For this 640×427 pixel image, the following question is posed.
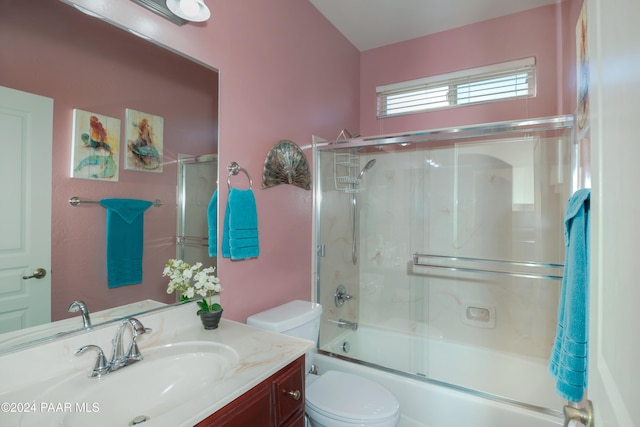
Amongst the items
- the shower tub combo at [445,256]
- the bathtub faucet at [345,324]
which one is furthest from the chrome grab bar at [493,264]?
the bathtub faucet at [345,324]

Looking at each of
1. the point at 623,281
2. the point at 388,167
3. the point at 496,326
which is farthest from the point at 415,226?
the point at 623,281

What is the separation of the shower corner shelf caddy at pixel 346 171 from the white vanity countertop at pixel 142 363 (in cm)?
151

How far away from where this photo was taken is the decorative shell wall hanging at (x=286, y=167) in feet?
6.27

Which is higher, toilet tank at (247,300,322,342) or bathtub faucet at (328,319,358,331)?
toilet tank at (247,300,322,342)

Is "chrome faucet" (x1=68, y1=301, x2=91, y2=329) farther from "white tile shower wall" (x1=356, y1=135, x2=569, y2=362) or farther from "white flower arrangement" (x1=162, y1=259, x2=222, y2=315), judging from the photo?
"white tile shower wall" (x1=356, y1=135, x2=569, y2=362)

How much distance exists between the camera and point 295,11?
2.16m

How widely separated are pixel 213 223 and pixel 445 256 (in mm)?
1840

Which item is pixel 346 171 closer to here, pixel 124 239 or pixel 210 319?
pixel 210 319

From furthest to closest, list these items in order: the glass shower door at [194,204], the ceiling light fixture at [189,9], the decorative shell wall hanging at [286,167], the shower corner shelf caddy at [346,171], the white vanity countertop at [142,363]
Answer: the shower corner shelf caddy at [346,171] < the decorative shell wall hanging at [286,167] < the glass shower door at [194,204] < the ceiling light fixture at [189,9] < the white vanity countertop at [142,363]

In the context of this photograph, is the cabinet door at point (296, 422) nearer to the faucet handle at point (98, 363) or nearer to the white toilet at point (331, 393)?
the white toilet at point (331, 393)

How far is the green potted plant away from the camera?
1.38 m

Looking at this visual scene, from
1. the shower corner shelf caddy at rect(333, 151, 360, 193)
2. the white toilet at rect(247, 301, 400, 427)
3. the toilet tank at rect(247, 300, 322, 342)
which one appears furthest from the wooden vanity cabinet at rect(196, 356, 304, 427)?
the shower corner shelf caddy at rect(333, 151, 360, 193)

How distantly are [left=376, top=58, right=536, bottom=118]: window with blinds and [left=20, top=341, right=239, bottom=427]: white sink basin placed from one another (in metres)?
2.48

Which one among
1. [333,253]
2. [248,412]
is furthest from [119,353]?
[333,253]
